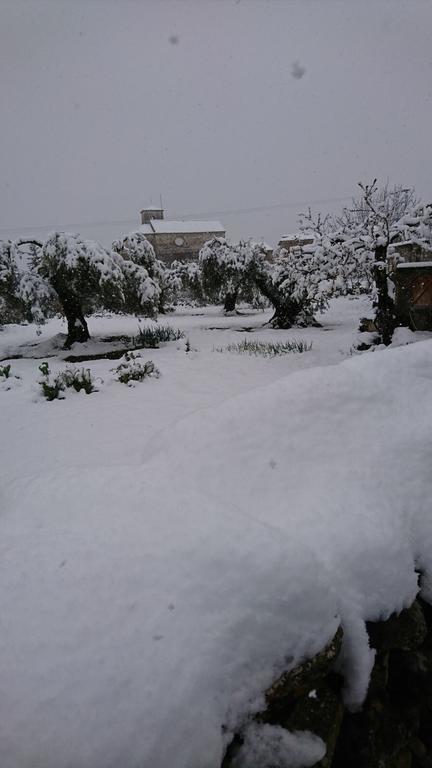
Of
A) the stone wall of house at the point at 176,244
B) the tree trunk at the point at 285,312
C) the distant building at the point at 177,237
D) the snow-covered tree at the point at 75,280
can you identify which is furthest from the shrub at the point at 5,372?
the stone wall of house at the point at 176,244

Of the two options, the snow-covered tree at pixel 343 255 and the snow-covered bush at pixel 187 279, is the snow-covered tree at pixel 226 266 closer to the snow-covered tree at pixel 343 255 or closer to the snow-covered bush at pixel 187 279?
the snow-covered bush at pixel 187 279

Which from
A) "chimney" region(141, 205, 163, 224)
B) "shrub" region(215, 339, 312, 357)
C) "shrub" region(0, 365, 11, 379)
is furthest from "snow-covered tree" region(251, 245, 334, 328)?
"chimney" region(141, 205, 163, 224)

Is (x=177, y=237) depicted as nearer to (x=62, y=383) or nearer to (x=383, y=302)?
(x=383, y=302)

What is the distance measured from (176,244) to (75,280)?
4250 cm

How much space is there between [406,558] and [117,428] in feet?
9.10

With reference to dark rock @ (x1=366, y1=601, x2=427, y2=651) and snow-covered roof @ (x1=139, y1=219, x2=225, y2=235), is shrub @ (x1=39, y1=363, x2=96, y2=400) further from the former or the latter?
snow-covered roof @ (x1=139, y1=219, x2=225, y2=235)

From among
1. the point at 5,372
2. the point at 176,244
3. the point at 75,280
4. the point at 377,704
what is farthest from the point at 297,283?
the point at 176,244

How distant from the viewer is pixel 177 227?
48.4 meters

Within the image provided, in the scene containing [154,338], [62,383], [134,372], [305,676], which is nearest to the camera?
[305,676]

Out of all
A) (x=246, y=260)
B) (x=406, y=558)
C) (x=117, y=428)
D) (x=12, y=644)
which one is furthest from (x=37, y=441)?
(x=246, y=260)

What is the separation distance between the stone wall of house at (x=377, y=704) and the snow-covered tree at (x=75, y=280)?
287 inches

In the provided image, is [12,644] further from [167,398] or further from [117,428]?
[167,398]

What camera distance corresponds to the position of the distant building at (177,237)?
1831 inches

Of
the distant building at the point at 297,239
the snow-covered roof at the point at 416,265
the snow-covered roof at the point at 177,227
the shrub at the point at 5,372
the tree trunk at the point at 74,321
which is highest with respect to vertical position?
the snow-covered roof at the point at 177,227
